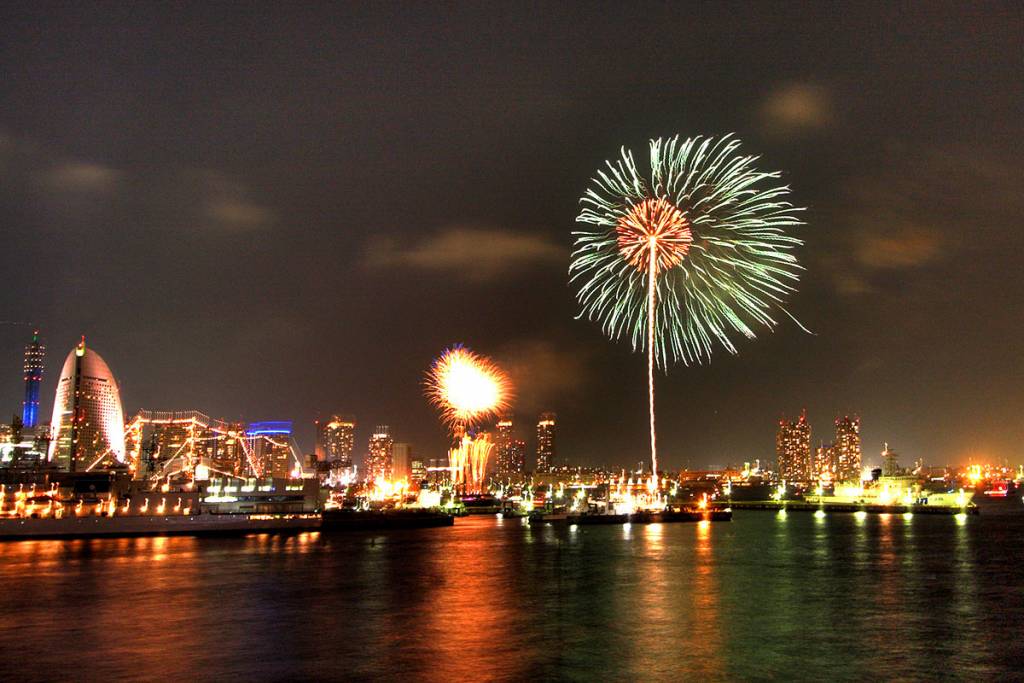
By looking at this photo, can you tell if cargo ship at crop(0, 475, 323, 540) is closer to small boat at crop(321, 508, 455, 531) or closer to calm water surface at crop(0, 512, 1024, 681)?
small boat at crop(321, 508, 455, 531)

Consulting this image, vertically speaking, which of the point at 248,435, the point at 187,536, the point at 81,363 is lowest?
the point at 187,536

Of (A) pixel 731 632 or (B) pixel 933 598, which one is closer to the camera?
(A) pixel 731 632

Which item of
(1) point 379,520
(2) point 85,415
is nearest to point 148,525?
(1) point 379,520

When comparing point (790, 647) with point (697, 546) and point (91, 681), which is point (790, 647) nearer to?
point (91, 681)

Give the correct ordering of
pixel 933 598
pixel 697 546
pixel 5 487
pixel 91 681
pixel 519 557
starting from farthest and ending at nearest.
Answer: pixel 5 487, pixel 697 546, pixel 519 557, pixel 933 598, pixel 91 681

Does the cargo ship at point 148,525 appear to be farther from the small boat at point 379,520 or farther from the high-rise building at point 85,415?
the high-rise building at point 85,415

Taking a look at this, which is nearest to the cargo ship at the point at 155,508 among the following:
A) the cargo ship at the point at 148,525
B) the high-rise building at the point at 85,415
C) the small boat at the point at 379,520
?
the cargo ship at the point at 148,525

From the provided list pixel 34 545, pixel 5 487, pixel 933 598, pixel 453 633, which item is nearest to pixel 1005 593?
pixel 933 598

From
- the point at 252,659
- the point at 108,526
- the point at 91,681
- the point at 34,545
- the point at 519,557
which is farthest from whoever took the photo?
the point at 108,526
